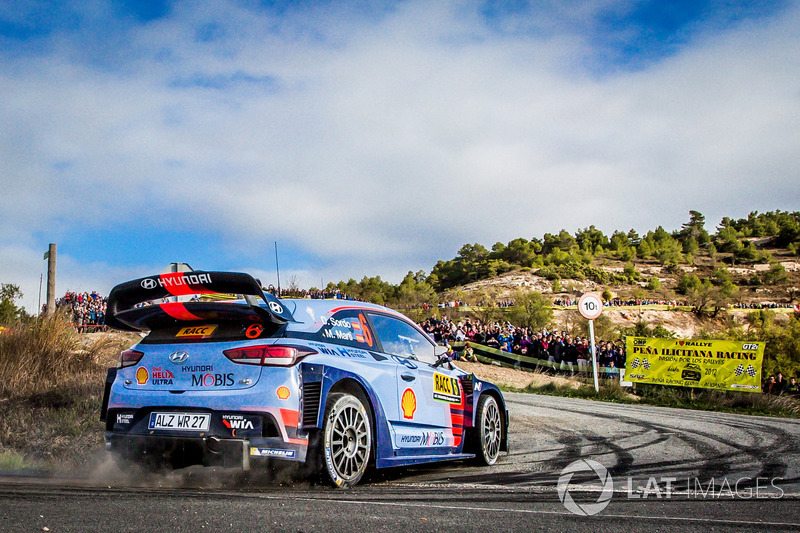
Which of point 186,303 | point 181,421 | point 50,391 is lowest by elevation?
point 181,421

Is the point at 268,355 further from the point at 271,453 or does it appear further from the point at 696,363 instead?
the point at 696,363

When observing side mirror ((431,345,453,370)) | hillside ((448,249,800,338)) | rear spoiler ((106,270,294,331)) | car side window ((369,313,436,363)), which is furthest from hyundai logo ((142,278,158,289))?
hillside ((448,249,800,338))

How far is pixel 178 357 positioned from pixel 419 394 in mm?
2273

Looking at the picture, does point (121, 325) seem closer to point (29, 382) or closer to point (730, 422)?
point (29, 382)

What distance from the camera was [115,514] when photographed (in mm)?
3723

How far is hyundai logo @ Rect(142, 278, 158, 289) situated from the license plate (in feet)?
3.37

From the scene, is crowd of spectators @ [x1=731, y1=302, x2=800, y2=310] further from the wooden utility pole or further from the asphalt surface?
the asphalt surface

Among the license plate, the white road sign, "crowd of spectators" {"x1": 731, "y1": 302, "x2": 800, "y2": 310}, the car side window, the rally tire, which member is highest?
"crowd of spectators" {"x1": 731, "y1": 302, "x2": 800, "y2": 310}

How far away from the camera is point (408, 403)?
6195 millimetres

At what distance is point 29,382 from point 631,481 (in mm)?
7755

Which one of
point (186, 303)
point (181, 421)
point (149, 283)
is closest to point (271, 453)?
point (181, 421)

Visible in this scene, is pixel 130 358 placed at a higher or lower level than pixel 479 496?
higher

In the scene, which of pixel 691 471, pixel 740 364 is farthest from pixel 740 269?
pixel 691 471

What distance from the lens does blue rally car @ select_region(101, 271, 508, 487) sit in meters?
4.92
